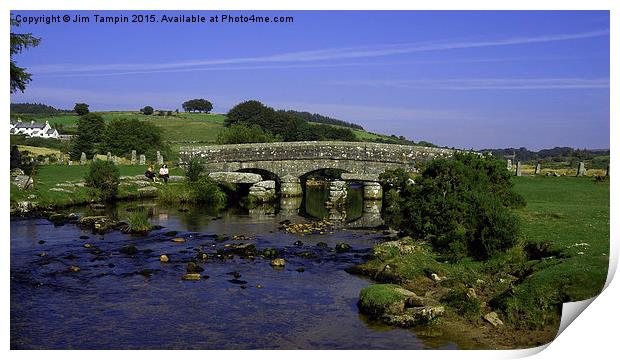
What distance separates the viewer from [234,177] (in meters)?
39.5

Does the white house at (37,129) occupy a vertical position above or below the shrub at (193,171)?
above

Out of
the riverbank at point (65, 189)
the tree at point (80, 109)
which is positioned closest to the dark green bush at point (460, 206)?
the riverbank at point (65, 189)

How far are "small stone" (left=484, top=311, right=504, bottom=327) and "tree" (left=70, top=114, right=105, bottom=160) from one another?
129 ft

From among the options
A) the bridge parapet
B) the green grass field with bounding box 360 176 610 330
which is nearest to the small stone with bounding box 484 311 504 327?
the green grass field with bounding box 360 176 610 330

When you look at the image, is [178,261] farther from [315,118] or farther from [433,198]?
[315,118]

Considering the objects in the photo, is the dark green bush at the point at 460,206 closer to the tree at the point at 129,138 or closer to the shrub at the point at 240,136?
the shrub at the point at 240,136

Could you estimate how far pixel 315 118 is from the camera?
6278 centimetres

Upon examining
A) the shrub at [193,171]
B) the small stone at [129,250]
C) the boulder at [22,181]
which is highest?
the shrub at [193,171]

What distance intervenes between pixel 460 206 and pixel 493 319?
5347 mm

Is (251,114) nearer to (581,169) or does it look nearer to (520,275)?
(581,169)

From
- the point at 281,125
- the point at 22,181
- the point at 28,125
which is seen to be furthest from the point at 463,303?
the point at 281,125

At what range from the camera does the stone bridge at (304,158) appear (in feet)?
125

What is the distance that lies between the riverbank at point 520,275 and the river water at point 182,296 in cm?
107

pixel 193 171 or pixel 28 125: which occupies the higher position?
pixel 28 125
